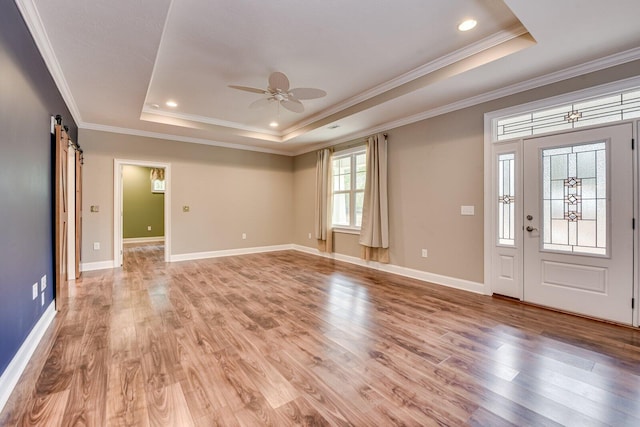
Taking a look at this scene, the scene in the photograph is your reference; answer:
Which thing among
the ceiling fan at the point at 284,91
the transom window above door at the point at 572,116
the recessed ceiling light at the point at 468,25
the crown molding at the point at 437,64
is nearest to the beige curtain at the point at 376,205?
the crown molding at the point at 437,64

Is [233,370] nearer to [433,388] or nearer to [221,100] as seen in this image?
[433,388]

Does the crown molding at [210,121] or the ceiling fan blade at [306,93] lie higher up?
the crown molding at [210,121]

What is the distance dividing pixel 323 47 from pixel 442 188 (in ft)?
8.63

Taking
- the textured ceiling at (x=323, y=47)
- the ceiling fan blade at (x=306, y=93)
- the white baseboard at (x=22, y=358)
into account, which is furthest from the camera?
the ceiling fan blade at (x=306, y=93)

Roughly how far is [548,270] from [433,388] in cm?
246

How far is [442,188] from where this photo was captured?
167 inches

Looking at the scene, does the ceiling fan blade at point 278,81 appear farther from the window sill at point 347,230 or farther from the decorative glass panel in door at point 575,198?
the window sill at point 347,230

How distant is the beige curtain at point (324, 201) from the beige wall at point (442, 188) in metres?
1.70

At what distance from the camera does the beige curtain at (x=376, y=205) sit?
16.4ft

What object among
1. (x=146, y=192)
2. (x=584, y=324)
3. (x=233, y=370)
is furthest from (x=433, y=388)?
(x=146, y=192)

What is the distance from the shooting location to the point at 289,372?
1973mm

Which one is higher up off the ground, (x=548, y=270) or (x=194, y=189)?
(x=194, y=189)

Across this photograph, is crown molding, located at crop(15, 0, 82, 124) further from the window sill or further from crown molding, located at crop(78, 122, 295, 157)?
the window sill

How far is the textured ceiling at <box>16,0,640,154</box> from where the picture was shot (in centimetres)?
224
